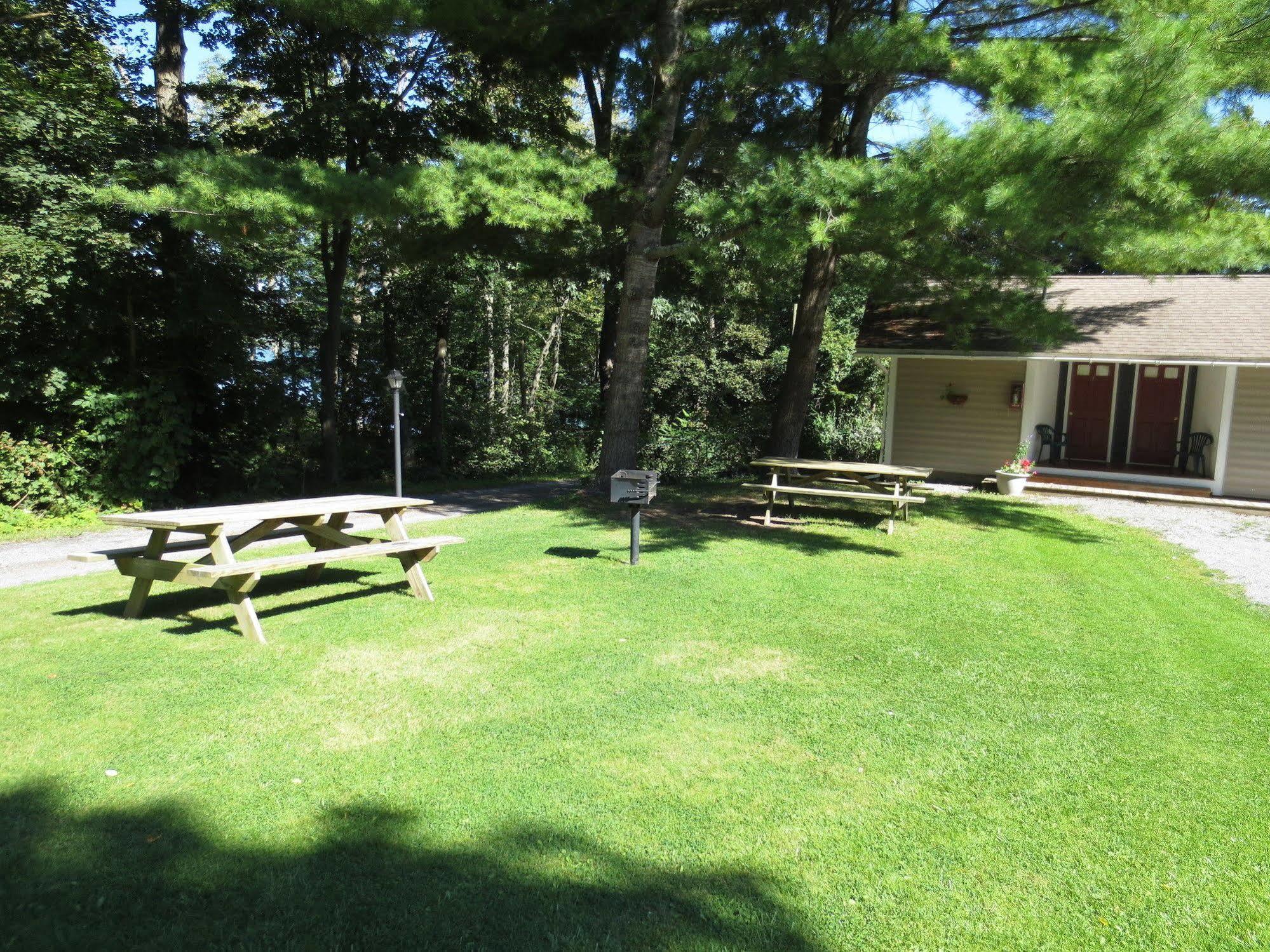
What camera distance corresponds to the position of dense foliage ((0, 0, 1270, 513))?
7742 millimetres

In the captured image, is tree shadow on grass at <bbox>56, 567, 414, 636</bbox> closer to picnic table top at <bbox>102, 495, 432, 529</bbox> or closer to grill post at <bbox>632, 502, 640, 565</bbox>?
picnic table top at <bbox>102, 495, 432, 529</bbox>

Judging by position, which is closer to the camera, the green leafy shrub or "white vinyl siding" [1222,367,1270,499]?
the green leafy shrub

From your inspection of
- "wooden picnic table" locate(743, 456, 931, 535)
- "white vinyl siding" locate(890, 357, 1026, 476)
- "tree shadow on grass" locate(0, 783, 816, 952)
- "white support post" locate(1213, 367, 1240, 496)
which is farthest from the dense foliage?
"tree shadow on grass" locate(0, 783, 816, 952)

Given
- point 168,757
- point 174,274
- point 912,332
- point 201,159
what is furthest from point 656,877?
point 912,332

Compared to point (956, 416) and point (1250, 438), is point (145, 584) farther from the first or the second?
point (1250, 438)

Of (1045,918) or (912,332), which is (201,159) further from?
(912,332)

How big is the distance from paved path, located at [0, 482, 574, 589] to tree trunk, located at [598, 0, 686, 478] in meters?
2.13

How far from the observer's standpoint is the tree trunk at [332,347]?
14.5 meters

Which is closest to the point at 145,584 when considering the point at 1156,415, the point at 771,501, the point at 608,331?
the point at 771,501

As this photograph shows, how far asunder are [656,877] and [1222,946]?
1.76 meters

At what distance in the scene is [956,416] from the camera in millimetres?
15547

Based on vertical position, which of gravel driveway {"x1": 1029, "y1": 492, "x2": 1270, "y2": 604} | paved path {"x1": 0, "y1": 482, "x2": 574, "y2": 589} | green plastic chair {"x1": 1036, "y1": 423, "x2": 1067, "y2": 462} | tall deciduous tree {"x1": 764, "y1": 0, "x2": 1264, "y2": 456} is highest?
tall deciduous tree {"x1": 764, "y1": 0, "x2": 1264, "y2": 456}

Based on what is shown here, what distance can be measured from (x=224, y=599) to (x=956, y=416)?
13.2 m

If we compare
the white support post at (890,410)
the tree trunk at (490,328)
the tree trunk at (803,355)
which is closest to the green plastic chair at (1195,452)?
the white support post at (890,410)
